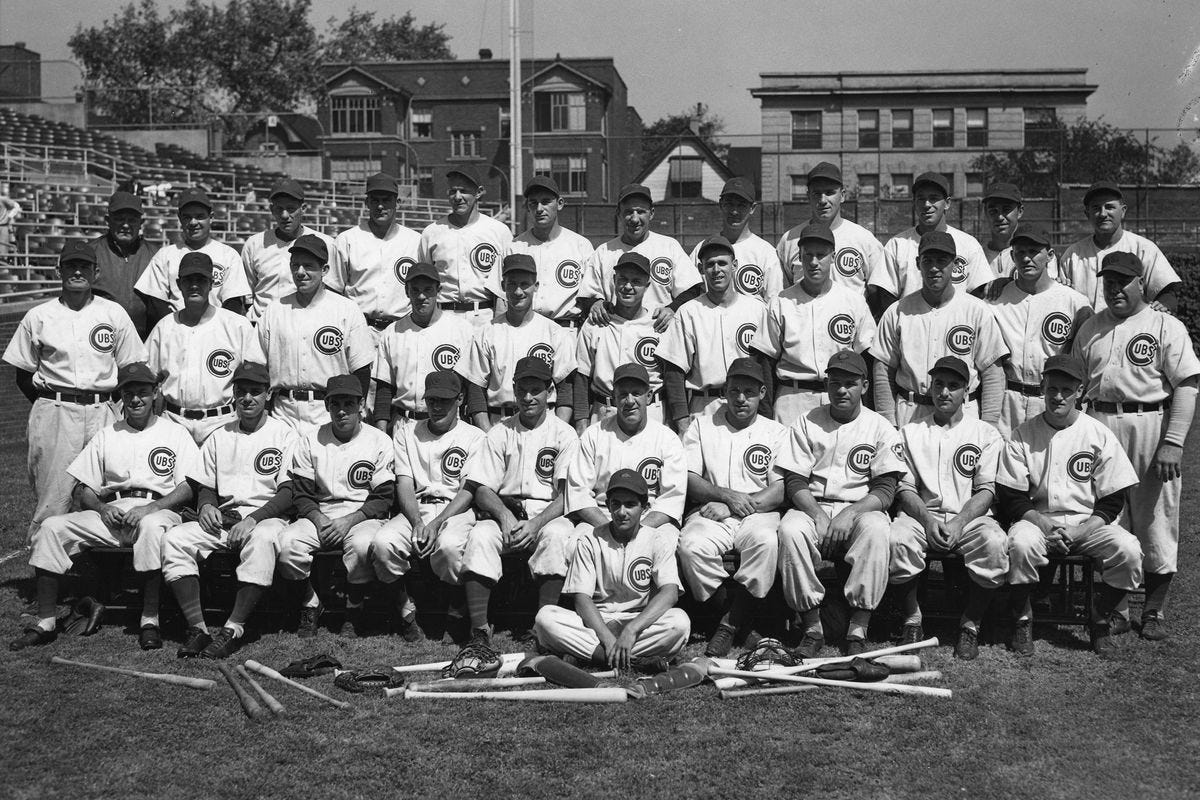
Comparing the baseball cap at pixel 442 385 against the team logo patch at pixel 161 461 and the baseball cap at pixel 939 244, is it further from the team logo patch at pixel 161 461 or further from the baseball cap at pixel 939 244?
the baseball cap at pixel 939 244

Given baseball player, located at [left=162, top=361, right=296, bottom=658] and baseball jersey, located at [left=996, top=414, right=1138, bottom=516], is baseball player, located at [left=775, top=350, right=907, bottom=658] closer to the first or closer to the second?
baseball jersey, located at [left=996, top=414, right=1138, bottom=516]

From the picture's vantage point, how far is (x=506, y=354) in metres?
7.31

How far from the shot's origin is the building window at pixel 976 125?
40062 millimetres

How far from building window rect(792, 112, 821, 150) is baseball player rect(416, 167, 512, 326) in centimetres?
3253

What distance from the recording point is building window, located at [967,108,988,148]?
40062 millimetres

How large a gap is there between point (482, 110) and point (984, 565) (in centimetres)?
4254

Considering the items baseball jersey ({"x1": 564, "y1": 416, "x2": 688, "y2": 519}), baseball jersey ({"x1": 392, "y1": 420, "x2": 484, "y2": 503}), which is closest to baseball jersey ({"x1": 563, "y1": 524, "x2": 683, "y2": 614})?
baseball jersey ({"x1": 564, "y1": 416, "x2": 688, "y2": 519})

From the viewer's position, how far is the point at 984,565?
6.04m

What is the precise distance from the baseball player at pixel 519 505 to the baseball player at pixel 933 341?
194 cm

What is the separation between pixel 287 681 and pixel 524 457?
186 cm

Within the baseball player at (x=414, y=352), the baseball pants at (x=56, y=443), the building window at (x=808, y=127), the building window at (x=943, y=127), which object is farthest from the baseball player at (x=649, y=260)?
the building window at (x=943, y=127)

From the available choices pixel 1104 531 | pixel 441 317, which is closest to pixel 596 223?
pixel 441 317

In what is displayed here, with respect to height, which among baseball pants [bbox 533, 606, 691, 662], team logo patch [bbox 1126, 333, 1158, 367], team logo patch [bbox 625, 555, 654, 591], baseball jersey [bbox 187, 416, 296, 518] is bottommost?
baseball pants [bbox 533, 606, 691, 662]

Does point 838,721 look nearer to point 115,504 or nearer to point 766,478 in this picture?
point 766,478
